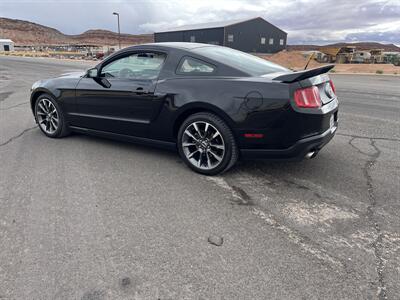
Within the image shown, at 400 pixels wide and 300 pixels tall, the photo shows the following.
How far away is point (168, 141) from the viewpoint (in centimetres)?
423

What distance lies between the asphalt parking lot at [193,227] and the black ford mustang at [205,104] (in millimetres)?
395

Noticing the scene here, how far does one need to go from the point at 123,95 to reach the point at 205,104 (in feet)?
4.15

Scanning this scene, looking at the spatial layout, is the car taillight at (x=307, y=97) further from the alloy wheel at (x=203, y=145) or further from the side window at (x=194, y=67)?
the side window at (x=194, y=67)

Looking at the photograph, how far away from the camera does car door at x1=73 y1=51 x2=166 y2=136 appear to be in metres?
4.23

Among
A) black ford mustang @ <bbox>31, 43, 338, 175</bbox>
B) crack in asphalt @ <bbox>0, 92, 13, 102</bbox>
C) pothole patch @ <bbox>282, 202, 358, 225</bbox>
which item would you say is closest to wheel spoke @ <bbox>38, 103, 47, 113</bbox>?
black ford mustang @ <bbox>31, 43, 338, 175</bbox>

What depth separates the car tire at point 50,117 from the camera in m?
5.28

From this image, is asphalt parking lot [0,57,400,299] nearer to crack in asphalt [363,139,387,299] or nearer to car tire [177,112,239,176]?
crack in asphalt [363,139,387,299]

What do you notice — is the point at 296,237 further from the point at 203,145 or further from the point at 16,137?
the point at 16,137

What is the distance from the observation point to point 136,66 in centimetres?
444

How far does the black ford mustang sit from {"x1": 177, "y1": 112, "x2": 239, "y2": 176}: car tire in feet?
0.04

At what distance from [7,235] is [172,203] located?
4.70 ft

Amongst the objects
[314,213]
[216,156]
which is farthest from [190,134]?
[314,213]

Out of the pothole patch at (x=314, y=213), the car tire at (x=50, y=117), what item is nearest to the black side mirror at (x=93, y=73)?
the car tire at (x=50, y=117)

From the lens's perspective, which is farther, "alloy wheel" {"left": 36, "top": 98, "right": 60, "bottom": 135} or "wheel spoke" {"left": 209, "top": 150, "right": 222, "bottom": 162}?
"alloy wheel" {"left": 36, "top": 98, "right": 60, "bottom": 135}
